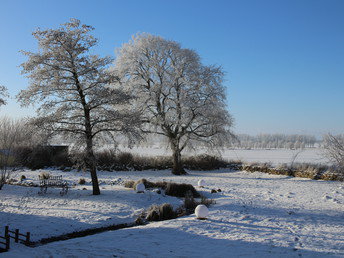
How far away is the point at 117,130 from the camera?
13.8 m

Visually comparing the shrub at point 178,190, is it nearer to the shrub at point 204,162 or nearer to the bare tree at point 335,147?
the bare tree at point 335,147

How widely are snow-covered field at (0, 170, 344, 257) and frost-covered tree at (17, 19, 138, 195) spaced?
2831 millimetres

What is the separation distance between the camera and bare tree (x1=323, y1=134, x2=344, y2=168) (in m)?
16.3

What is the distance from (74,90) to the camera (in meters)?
13.8

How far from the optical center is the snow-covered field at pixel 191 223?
23.1 feet

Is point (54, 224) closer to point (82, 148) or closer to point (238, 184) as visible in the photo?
point (82, 148)

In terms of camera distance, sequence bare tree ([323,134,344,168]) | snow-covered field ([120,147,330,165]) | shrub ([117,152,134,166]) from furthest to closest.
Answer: shrub ([117,152,134,166]) < snow-covered field ([120,147,330,165]) < bare tree ([323,134,344,168])

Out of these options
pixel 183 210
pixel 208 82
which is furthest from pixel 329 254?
pixel 208 82

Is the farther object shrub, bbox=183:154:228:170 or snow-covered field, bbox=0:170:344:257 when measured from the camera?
shrub, bbox=183:154:228:170

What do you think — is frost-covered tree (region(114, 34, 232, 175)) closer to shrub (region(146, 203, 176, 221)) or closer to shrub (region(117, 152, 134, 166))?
shrub (region(117, 152, 134, 166))

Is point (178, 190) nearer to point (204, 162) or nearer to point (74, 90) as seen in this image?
point (74, 90)

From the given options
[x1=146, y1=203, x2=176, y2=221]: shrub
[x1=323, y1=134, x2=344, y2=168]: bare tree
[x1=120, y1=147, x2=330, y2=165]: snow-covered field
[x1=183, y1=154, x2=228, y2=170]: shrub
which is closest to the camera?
[x1=146, y1=203, x2=176, y2=221]: shrub

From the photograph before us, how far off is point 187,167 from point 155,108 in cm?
710

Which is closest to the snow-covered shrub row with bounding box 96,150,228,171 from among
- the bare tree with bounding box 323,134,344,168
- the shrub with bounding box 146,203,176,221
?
the bare tree with bounding box 323,134,344,168
